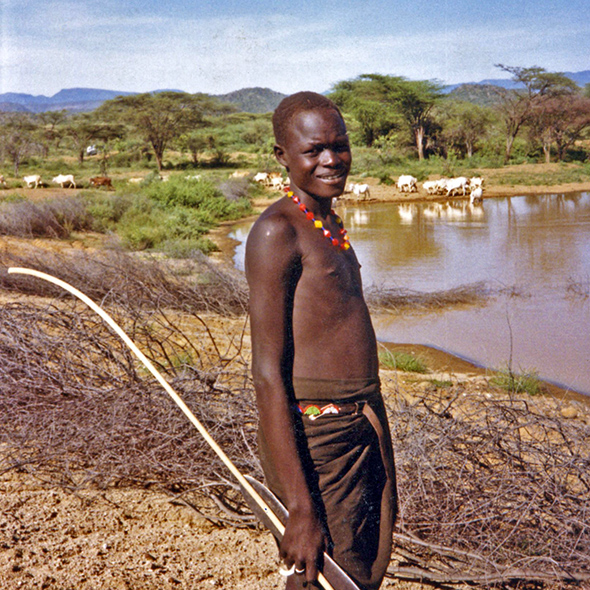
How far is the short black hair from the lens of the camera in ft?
4.15

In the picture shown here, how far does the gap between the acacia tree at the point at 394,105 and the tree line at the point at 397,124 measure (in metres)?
0.04

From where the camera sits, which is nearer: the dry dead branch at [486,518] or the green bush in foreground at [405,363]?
the dry dead branch at [486,518]

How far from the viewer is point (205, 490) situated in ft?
9.37

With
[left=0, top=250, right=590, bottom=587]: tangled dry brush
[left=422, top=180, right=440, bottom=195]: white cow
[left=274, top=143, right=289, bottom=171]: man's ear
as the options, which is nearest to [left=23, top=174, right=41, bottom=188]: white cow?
[left=422, top=180, right=440, bottom=195]: white cow

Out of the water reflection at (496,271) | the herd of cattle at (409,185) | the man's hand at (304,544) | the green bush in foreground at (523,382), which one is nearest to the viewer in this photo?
the man's hand at (304,544)

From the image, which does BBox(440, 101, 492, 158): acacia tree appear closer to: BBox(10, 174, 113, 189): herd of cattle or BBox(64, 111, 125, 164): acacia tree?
BBox(64, 111, 125, 164): acacia tree

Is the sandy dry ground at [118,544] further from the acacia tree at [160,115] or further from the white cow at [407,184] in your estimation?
the acacia tree at [160,115]

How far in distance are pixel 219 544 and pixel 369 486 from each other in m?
Result: 1.47

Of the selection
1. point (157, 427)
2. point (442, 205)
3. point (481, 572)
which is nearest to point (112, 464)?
point (157, 427)

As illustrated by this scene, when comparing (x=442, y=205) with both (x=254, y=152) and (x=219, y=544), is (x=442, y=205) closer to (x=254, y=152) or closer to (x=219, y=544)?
(x=254, y=152)

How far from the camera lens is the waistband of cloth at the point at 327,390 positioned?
4.17 ft

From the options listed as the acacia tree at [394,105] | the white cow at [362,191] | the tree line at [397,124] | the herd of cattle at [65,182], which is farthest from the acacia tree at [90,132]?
the white cow at [362,191]

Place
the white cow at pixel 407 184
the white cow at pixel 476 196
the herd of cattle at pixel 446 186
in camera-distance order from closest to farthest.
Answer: the white cow at pixel 476 196, the herd of cattle at pixel 446 186, the white cow at pixel 407 184

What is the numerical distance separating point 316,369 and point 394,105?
2900 centimetres
